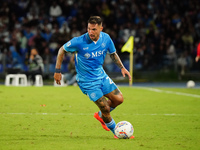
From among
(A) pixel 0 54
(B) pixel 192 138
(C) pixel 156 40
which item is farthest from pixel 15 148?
(C) pixel 156 40

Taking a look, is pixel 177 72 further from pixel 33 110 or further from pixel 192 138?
pixel 192 138

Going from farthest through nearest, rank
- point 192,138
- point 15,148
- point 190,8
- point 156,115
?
point 190,8 < point 156,115 < point 192,138 < point 15,148

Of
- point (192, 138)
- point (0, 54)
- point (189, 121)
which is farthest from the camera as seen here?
point (0, 54)

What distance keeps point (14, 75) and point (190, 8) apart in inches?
485

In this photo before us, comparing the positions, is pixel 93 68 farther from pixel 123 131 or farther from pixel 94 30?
pixel 123 131

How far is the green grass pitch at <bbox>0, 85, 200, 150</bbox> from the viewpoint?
23.4ft

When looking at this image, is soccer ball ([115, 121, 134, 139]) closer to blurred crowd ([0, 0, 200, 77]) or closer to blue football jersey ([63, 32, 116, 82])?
blue football jersey ([63, 32, 116, 82])

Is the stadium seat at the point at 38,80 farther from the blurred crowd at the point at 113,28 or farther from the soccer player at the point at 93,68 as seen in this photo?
the soccer player at the point at 93,68

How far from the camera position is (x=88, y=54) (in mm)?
7980

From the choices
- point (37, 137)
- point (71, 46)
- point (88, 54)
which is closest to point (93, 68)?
point (88, 54)

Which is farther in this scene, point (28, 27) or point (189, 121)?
point (28, 27)

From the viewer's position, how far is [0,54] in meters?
24.3

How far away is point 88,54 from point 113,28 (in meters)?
18.8

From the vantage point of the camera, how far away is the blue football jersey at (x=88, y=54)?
7.94 m
